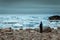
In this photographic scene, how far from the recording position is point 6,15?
142cm

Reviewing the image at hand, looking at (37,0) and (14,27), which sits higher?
(37,0)

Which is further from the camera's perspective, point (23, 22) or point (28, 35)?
point (23, 22)

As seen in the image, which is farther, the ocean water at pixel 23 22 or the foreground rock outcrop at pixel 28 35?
the ocean water at pixel 23 22

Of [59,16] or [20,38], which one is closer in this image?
[20,38]

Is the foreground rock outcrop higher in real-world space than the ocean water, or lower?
lower

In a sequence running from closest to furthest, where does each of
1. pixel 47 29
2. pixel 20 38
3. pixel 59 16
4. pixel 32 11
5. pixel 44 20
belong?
pixel 20 38 → pixel 47 29 → pixel 44 20 → pixel 59 16 → pixel 32 11

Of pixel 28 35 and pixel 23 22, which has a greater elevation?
pixel 23 22

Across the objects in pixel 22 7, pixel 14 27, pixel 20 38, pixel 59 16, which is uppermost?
pixel 22 7

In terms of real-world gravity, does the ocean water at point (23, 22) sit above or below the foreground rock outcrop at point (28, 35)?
above

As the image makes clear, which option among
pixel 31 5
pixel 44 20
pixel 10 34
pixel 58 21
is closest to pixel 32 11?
pixel 31 5

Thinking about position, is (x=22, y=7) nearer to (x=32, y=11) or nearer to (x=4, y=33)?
(x=32, y=11)

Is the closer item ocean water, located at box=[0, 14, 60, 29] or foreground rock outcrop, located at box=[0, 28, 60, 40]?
foreground rock outcrop, located at box=[0, 28, 60, 40]

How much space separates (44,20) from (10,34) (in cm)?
46

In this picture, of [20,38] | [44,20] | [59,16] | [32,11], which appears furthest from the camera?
→ [32,11]
